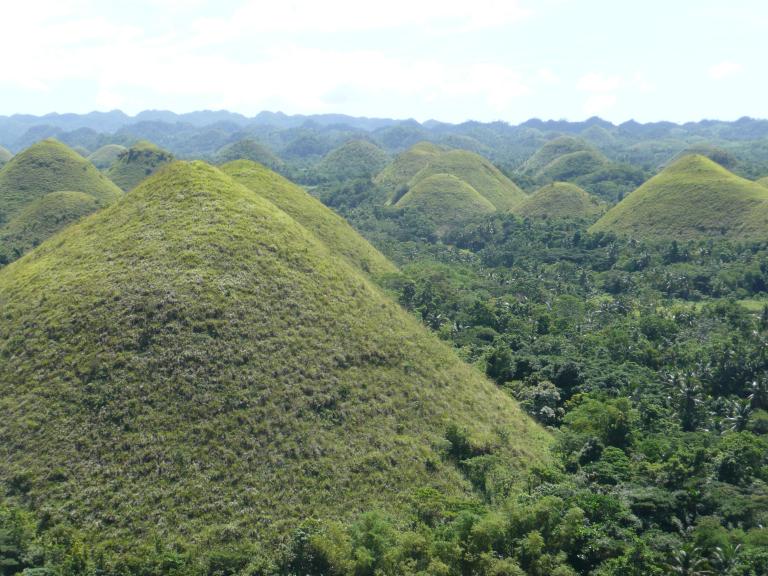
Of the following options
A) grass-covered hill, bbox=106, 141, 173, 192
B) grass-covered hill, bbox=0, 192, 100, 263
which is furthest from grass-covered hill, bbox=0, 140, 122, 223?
grass-covered hill, bbox=106, 141, 173, 192

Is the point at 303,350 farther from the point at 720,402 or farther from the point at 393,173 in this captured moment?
the point at 393,173

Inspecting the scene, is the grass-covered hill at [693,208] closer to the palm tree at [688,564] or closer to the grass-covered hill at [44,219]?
the palm tree at [688,564]

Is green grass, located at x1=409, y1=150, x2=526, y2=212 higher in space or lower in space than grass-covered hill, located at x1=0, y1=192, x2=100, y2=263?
higher

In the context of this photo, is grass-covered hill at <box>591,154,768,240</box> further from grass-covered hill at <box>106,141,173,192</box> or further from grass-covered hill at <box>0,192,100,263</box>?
grass-covered hill at <box>106,141,173,192</box>

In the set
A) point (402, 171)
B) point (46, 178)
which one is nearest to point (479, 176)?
point (402, 171)

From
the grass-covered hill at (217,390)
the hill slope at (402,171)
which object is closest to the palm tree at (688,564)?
the grass-covered hill at (217,390)

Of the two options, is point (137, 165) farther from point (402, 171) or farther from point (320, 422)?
point (320, 422)

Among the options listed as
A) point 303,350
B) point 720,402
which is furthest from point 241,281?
point 720,402

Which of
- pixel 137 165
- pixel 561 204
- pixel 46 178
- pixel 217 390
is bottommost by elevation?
pixel 217 390
